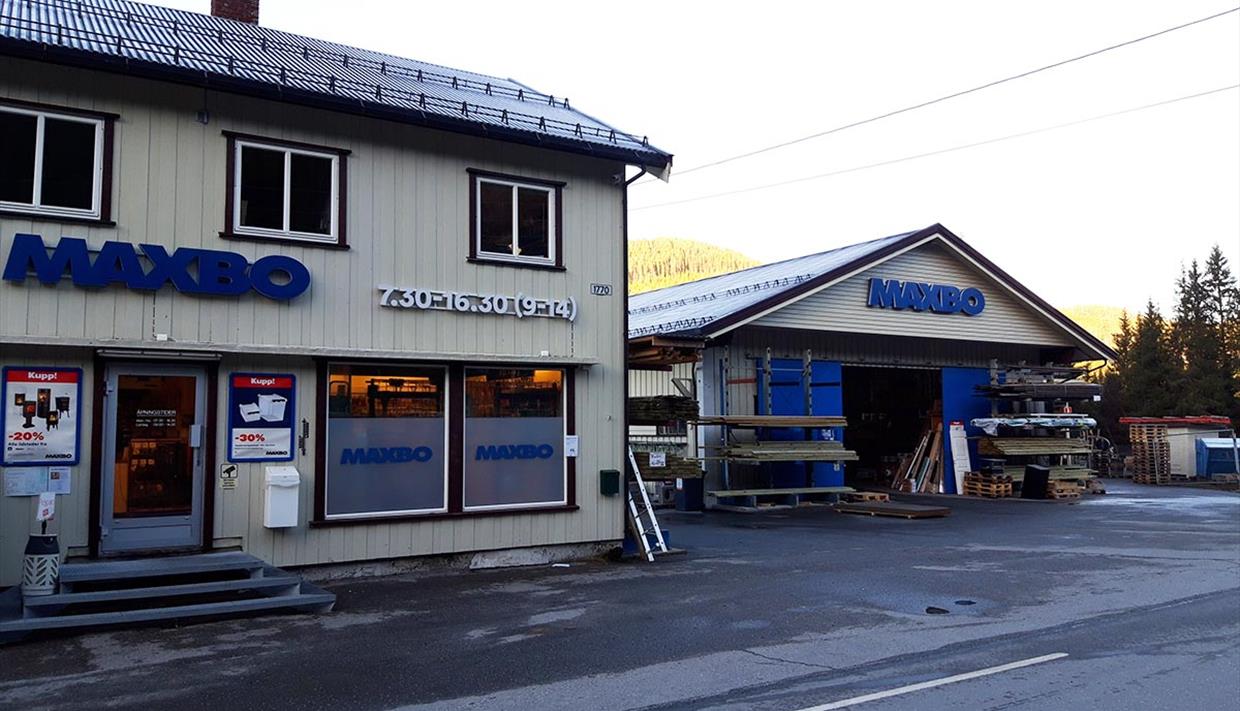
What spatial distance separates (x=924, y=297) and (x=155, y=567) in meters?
19.8

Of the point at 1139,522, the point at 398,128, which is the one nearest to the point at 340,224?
the point at 398,128

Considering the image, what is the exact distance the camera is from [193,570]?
390 inches

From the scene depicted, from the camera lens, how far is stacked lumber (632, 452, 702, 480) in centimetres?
1469

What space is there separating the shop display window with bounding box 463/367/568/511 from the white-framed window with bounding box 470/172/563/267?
1.58 metres

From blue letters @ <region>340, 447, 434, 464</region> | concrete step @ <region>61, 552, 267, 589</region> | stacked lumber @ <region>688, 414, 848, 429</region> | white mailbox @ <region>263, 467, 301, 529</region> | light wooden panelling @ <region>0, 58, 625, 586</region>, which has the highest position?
light wooden panelling @ <region>0, 58, 625, 586</region>

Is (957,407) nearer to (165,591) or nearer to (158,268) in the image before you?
(158,268)

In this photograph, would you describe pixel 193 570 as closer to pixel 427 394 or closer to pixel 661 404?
pixel 427 394

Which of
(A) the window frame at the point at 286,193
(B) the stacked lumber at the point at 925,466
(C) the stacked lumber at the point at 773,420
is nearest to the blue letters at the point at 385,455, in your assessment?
(A) the window frame at the point at 286,193

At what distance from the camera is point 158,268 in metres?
10.7

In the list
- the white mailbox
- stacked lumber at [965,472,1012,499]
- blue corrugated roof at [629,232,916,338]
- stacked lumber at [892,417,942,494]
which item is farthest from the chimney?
stacked lumber at [965,472,1012,499]

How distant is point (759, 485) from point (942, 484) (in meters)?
6.86

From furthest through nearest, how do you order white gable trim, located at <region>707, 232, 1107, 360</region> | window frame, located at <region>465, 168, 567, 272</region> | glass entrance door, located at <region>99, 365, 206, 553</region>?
1. white gable trim, located at <region>707, 232, 1107, 360</region>
2. window frame, located at <region>465, 168, 567, 272</region>
3. glass entrance door, located at <region>99, 365, 206, 553</region>

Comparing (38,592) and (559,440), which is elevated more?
(559,440)

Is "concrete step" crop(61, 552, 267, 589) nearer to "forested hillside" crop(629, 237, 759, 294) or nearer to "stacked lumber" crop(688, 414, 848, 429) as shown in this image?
"stacked lumber" crop(688, 414, 848, 429)
